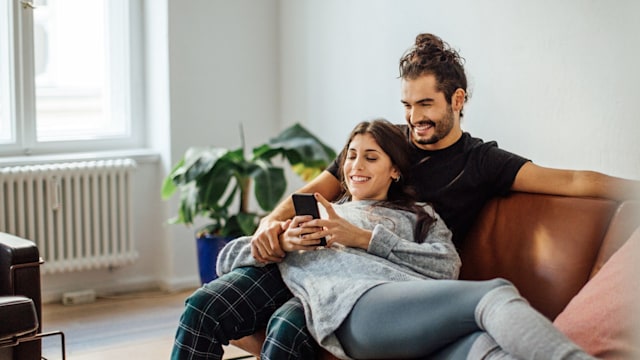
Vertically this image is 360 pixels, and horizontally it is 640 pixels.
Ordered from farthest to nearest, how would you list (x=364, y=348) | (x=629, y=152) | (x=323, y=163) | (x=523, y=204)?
(x=323, y=163) → (x=629, y=152) → (x=523, y=204) → (x=364, y=348)

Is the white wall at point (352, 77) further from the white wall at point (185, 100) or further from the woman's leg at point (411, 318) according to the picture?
the woman's leg at point (411, 318)

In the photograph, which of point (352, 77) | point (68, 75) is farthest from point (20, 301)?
point (352, 77)

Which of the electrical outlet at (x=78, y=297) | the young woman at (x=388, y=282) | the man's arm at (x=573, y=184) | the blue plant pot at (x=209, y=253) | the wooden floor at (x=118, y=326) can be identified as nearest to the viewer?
the young woman at (x=388, y=282)

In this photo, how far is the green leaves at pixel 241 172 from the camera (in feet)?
13.4

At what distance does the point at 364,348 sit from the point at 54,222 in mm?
2355

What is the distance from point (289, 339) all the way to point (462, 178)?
73 centimetres

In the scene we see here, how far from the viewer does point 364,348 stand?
2.46 m

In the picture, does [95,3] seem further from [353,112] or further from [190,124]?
[353,112]

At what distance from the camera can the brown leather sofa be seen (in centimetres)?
261

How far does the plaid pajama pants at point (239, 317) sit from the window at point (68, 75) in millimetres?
1916

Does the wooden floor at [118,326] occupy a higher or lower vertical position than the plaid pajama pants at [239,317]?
lower

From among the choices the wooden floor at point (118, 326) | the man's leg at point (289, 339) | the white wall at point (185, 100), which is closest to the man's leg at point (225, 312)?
the man's leg at point (289, 339)

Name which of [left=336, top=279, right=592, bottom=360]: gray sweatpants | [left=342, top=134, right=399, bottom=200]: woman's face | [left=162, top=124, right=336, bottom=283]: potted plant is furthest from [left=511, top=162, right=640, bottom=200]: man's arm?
[left=162, top=124, right=336, bottom=283]: potted plant

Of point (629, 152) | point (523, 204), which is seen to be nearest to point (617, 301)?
point (523, 204)
